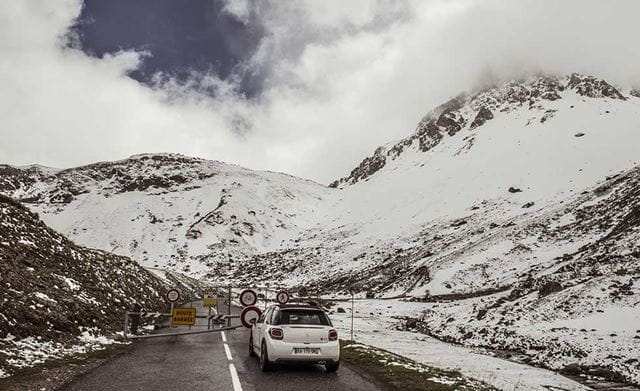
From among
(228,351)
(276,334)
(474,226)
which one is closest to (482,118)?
(474,226)

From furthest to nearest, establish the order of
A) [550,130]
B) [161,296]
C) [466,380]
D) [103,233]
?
[103,233]
[550,130]
[161,296]
[466,380]

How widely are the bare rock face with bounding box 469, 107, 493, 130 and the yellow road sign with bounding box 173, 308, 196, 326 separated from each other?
17010 centimetres

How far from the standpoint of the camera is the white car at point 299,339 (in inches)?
477

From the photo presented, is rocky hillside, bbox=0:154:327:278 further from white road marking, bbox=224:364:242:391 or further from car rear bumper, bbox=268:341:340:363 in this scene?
car rear bumper, bbox=268:341:340:363

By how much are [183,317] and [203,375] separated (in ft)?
30.5

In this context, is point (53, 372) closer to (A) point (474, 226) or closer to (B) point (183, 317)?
(B) point (183, 317)

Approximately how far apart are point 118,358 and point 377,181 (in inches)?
6440

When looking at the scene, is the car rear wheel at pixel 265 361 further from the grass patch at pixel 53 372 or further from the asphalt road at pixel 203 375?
the grass patch at pixel 53 372

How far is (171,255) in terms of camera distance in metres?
142

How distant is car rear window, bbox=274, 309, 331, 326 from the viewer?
41.5ft

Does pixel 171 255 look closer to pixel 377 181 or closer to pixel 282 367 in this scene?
pixel 377 181

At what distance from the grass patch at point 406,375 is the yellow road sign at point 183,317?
24.0 ft

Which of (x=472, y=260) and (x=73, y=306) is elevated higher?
(x=472, y=260)

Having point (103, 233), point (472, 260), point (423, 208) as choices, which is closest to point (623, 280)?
point (472, 260)
